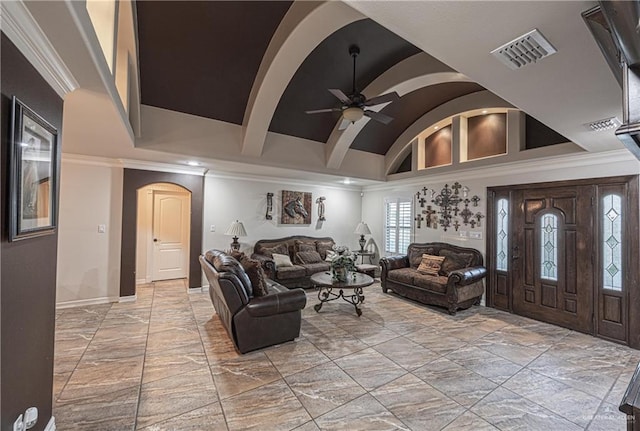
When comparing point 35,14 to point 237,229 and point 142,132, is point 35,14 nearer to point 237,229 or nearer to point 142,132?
point 142,132

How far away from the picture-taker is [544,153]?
4.33 m

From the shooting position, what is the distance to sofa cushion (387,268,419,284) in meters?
5.22

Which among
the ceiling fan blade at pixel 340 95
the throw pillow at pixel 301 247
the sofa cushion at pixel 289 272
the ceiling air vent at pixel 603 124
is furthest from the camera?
the throw pillow at pixel 301 247

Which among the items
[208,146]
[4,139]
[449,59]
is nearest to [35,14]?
[4,139]

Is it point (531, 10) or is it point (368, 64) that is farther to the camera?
point (368, 64)

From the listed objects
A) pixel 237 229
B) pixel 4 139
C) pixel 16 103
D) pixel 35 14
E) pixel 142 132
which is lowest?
pixel 237 229

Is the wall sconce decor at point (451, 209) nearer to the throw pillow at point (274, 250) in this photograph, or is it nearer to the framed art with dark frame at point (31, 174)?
the throw pillow at point (274, 250)

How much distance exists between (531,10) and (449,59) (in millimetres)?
539

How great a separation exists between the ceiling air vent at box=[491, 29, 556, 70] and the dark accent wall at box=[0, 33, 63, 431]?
2.64 m

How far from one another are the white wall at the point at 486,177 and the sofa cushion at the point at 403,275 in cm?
106

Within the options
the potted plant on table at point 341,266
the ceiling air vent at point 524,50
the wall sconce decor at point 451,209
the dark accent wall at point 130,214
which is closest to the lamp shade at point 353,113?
the ceiling air vent at point 524,50

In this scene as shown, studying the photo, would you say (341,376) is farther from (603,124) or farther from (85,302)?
(85,302)

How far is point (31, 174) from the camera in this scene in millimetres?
1589

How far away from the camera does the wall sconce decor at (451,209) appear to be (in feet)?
17.6
